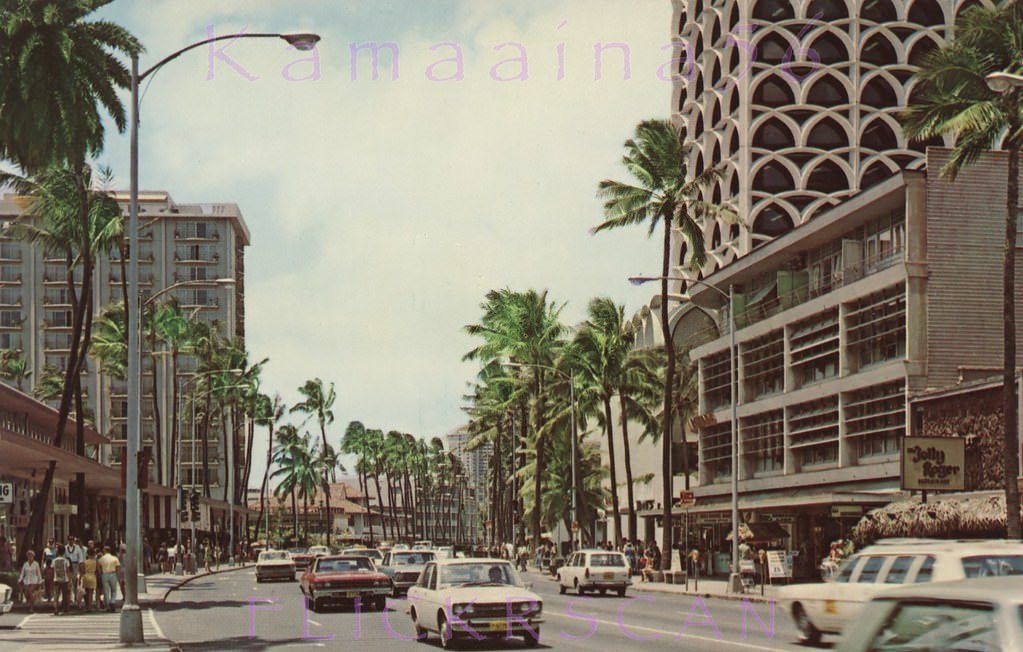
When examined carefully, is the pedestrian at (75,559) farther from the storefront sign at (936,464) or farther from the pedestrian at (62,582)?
the storefront sign at (936,464)

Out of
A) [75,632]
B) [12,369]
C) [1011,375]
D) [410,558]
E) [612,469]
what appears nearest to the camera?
[75,632]

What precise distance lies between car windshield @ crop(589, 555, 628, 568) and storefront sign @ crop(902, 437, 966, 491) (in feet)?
29.8

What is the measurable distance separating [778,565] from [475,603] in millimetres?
24235

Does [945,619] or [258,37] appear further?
[258,37]

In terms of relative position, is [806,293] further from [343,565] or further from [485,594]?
[485,594]

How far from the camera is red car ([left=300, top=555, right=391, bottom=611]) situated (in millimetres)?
33219

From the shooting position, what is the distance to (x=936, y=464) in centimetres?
4153

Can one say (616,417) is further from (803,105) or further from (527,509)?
(803,105)

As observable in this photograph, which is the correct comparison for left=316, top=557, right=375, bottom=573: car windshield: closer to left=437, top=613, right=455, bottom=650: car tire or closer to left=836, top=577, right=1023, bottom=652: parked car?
left=437, top=613, right=455, bottom=650: car tire

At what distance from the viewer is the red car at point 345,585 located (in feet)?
109

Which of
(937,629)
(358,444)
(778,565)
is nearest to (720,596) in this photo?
(778,565)

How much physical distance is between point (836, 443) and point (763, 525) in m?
4.65

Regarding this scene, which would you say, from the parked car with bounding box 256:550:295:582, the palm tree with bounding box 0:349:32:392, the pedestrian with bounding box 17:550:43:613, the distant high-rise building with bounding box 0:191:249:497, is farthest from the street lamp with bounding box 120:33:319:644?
the distant high-rise building with bounding box 0:191:249:497

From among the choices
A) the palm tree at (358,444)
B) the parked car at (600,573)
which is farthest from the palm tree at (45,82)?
the palm tree at (358,444)
